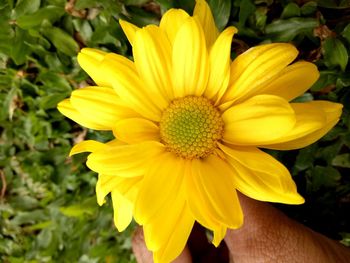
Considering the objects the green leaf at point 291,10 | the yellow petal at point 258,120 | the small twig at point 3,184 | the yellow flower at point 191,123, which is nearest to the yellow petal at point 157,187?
the yellow flower at point 191,123

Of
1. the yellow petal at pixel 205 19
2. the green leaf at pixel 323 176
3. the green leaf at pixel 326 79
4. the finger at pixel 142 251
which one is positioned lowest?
the finger at pixel 142 251

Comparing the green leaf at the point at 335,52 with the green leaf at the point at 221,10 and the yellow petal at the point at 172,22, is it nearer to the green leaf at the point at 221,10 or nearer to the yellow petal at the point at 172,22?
the green leaf at the point at 221,10

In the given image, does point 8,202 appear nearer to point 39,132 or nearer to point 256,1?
point 39,132

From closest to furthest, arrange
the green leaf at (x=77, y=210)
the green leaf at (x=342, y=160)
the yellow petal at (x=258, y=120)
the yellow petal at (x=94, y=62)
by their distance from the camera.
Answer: the yellow petal at (x=258, y=120) < the yellow petal at (x=94, y=62) < the green leaf at (x=342, y=160) < the green leaf at (x=77, y=210)

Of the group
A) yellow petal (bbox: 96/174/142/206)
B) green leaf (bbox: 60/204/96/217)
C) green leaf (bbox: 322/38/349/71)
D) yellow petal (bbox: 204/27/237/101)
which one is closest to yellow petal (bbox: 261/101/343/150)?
yellow petal (bbox: 204/27/237/101)

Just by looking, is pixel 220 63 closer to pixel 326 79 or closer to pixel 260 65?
pixel 260 65

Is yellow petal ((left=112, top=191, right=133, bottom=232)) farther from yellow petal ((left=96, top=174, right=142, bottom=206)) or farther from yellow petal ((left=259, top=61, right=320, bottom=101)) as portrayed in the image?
yellow petal ((left=259, top=61, right=320, bottom=101))
